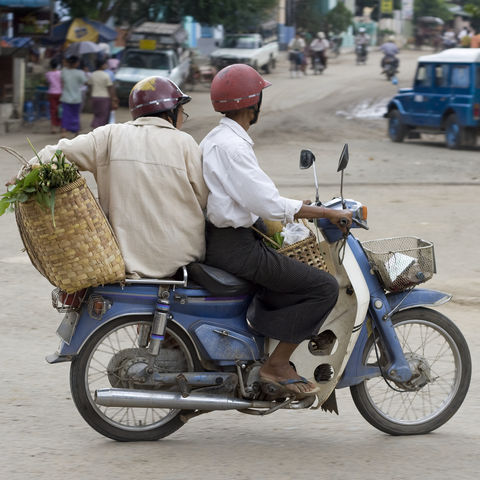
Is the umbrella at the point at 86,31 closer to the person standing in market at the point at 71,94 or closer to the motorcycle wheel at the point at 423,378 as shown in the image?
the person standing in market at the point at 71,94

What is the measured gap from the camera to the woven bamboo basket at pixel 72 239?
160 inches

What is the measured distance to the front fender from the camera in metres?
4.55

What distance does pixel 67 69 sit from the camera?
1997cm

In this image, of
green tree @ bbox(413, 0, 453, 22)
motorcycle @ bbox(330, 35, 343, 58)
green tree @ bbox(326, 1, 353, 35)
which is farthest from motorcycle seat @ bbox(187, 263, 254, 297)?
green tree @ bbox(413, 0, 453, 22)

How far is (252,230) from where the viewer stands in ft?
14.6

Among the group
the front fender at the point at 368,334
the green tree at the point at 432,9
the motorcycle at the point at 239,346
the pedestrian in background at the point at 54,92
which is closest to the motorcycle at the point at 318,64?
the pedestrian in background at the point at 54,92

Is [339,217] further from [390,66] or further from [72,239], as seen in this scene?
[390,66]

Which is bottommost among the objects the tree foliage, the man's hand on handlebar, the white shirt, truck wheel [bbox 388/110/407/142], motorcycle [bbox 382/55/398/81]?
truck wheel [bbox 388/110/407/142]

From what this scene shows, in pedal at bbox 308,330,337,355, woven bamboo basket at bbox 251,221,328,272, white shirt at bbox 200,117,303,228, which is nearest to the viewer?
white shirt at bbox 200,117,303,228

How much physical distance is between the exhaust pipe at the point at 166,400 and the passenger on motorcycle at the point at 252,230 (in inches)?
7.1

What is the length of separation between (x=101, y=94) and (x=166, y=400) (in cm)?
1602

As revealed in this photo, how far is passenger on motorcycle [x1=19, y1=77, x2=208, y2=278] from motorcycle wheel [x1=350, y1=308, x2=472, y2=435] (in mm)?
1030

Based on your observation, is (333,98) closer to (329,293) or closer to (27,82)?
(27,82)

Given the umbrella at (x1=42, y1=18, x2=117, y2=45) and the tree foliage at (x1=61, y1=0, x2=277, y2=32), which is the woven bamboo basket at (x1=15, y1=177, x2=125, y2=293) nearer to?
the tree foliage at (x1=61, y1=0, x2=277, y2=32)
